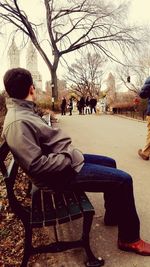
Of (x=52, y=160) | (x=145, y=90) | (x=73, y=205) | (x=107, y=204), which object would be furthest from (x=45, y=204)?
(x=145, y=90)

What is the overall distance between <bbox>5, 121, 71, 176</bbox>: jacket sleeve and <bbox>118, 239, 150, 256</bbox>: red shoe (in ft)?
3.52

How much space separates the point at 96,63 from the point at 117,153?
54.7m

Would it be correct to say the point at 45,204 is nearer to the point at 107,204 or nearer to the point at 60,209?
the point at 60,209

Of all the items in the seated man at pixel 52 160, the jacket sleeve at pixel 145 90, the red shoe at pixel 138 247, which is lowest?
the red shoe at pixel 138 247

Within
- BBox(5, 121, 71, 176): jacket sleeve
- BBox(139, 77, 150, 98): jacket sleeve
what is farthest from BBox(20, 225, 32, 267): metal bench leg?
BBox(139, 77, 150, 98): jacket sleeve

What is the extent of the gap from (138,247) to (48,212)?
3.09 feet

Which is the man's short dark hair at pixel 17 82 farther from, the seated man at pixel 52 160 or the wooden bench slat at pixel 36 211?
the wooden bench slat at pixel 36 211

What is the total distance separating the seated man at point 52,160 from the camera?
3051 millimetres

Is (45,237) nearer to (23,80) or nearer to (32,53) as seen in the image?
(23,80)

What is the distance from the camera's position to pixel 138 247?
3.51 m

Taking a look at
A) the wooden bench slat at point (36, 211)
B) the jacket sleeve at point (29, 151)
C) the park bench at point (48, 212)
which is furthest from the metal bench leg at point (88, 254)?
the jacket sleeve at point (29, 151)

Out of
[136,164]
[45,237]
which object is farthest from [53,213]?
[136,164]

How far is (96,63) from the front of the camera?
6250 cm

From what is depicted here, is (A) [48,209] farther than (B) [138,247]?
No
